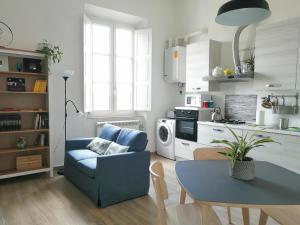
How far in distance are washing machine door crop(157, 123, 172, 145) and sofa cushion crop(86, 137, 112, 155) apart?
1.71 m

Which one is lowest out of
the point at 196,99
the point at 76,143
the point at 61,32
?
the point at 76,143

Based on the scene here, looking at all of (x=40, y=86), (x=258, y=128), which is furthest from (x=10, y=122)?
(x=258, y=128)

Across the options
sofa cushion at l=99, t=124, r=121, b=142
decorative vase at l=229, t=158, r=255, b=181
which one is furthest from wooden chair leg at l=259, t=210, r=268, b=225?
sofa cushion at l=99, t=124, r=121, b=142

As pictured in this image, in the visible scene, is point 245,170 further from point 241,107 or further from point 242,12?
point 241,107

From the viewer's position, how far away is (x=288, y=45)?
10.5 ft

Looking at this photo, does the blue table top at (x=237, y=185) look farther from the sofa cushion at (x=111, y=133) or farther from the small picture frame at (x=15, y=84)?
the small picture frame at (x=15, y=84)

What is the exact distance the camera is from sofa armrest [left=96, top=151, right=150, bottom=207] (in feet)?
8.74

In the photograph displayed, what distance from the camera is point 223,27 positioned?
447cm

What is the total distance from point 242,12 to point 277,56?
1806 millimetres

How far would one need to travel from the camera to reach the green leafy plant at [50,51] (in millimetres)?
3550

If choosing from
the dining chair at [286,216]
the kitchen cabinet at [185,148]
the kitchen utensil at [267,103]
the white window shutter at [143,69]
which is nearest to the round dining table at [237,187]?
the dining chair at [286,216]

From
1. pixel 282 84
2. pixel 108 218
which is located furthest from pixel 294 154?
pixel 108 218

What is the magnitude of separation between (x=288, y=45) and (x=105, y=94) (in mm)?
3400

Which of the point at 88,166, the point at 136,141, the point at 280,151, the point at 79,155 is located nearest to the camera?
the point at 88,166
